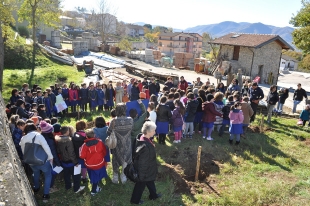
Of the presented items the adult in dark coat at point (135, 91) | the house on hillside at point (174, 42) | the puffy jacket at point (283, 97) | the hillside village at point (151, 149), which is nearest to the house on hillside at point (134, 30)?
the house on hillside at point (174, 42)

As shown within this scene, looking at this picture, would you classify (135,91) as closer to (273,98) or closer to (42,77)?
(273,98)

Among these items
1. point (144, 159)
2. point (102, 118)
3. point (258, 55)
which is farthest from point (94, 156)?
point (258, 55)

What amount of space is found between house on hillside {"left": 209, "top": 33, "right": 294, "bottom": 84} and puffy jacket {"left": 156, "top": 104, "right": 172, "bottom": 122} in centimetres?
2142

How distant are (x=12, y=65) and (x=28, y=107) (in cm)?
1637

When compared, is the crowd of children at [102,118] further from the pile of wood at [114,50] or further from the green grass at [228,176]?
the pile of wood at [114,50]

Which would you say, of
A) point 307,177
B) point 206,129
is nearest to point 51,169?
point 206,129

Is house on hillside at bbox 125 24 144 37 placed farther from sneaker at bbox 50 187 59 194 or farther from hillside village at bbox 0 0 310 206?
sneaker at bbox 50 187 59 194

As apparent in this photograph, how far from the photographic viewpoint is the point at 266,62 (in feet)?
92.1

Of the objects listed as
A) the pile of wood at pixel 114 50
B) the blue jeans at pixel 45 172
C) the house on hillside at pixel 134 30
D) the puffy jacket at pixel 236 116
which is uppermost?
the house on hillside at pixel 134 30

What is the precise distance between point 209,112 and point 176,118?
1.32 metres

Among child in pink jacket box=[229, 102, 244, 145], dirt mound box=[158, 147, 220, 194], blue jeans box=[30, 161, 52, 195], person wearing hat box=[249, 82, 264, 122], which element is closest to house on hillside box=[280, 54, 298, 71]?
person wearing hat box=[249, 82, 264, 122]

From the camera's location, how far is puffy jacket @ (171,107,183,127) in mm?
8576

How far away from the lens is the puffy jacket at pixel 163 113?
27.0 ft

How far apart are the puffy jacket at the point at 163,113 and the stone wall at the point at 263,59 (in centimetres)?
2171
